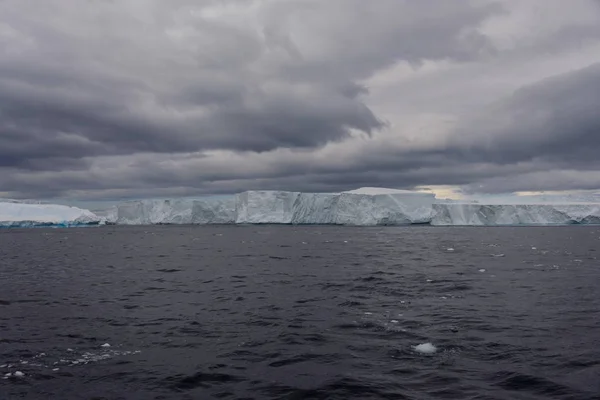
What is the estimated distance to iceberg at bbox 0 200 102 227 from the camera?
131 metres

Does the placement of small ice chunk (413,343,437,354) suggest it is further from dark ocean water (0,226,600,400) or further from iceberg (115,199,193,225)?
iceberg (115,199,193,225)

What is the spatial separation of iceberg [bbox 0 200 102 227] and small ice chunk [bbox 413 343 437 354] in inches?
5584

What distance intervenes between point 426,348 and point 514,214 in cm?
9721

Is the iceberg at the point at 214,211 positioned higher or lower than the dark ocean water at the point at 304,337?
higher

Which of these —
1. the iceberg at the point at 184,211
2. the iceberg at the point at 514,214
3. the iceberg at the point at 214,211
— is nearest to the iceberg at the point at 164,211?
the iceberg at the point at 184,211

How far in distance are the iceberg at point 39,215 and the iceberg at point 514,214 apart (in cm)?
9998

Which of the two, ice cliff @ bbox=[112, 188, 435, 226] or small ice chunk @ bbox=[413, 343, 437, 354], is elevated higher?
ice cliff @ bbox=[112, 188, 435, 226]

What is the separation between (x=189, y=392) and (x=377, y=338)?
14.4ft

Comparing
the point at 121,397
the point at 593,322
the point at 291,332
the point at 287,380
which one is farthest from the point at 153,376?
the point at 593,322

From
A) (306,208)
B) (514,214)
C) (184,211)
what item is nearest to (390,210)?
(306,208)

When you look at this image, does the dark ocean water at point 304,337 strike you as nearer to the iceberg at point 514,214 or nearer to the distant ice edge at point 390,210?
the distant ice edge at point 390,210

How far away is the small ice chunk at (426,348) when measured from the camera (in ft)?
29.4

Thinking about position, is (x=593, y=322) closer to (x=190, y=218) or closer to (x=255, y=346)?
(x=255, y=346)

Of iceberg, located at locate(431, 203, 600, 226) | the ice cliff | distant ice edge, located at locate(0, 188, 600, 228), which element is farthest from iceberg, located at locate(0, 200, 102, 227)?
iceberg, located at locate(431, 203, 600, 226)
